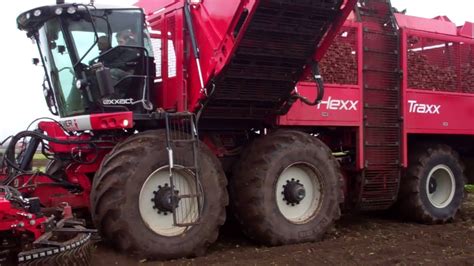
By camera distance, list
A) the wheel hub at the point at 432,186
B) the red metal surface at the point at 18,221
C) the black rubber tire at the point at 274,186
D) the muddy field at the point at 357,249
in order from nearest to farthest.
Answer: the red metal surface at the point at 18,221, the muddy field at the point at 357,249, the black rubber tire at the point at 274,186, the wheel hub at the point at 432,186

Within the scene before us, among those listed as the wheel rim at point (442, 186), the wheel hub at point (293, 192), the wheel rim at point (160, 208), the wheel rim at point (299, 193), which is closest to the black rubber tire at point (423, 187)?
the wheel rim at point (442, 186)

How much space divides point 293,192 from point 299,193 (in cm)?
7

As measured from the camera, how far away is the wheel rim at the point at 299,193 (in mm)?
6438

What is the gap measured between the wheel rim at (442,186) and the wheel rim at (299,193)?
2.48m

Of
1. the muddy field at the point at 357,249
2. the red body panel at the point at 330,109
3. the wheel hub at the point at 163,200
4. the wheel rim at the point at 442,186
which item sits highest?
the red body panel at the point at 330,109

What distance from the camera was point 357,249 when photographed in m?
6.02

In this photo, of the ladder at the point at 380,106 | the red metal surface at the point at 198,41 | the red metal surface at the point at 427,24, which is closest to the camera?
the red metal surface at the point at 198,41

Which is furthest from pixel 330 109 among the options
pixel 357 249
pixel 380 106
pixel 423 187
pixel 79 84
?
pixel 79 84

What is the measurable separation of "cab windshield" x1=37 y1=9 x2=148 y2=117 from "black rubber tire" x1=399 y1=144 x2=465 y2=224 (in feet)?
13.4

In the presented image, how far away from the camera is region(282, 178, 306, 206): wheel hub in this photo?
642cm

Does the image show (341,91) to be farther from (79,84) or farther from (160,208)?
(79,84)

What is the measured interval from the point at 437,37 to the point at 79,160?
205 inches

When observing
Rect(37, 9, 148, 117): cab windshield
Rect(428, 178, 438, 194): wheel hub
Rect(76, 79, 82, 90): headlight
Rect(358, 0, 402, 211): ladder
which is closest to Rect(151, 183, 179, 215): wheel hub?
Rect(37, 9, 148, 117): cab windshield

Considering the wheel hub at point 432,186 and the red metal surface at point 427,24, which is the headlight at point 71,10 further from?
the wheel hub at point 432,186
